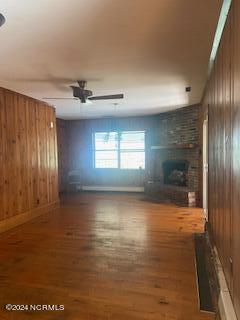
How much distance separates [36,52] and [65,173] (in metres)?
5.85

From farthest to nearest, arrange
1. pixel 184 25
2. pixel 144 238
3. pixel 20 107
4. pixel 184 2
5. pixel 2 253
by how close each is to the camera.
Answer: pixel 20 107 < pixel 144 238 < pixel 2 253 < pixel 184 25 < pixel 184 2

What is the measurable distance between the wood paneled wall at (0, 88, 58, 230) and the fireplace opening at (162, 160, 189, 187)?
3.21 m

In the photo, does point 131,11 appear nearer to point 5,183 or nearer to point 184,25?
point 184,25

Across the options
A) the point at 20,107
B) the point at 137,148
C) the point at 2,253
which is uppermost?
the point at 20,107

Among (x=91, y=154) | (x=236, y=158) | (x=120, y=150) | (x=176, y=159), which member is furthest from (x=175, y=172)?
(x=236, y=158)

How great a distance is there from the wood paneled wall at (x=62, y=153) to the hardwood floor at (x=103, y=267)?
330 centimetres

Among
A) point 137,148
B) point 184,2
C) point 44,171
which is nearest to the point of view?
point 184,2

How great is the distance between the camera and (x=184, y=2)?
6.04 ft

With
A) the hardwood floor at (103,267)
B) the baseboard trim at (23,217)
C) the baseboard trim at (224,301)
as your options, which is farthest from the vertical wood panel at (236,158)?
the baseboard trim at (23,217)

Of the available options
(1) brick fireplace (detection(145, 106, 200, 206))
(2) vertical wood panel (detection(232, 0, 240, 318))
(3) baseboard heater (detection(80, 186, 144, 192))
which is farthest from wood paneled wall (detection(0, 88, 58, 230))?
(2) vertical wood panel (detection(232, 0, 240, 318))

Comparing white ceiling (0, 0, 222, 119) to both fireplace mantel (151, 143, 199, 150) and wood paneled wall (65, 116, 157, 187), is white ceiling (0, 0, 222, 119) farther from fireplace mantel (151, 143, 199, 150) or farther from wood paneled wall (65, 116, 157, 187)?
wood paneled wall (65, 116, 157, 187)

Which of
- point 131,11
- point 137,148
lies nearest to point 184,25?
point 131,11

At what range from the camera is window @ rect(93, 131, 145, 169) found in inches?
Answer: 312

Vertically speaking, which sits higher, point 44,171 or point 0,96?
point 0,96
